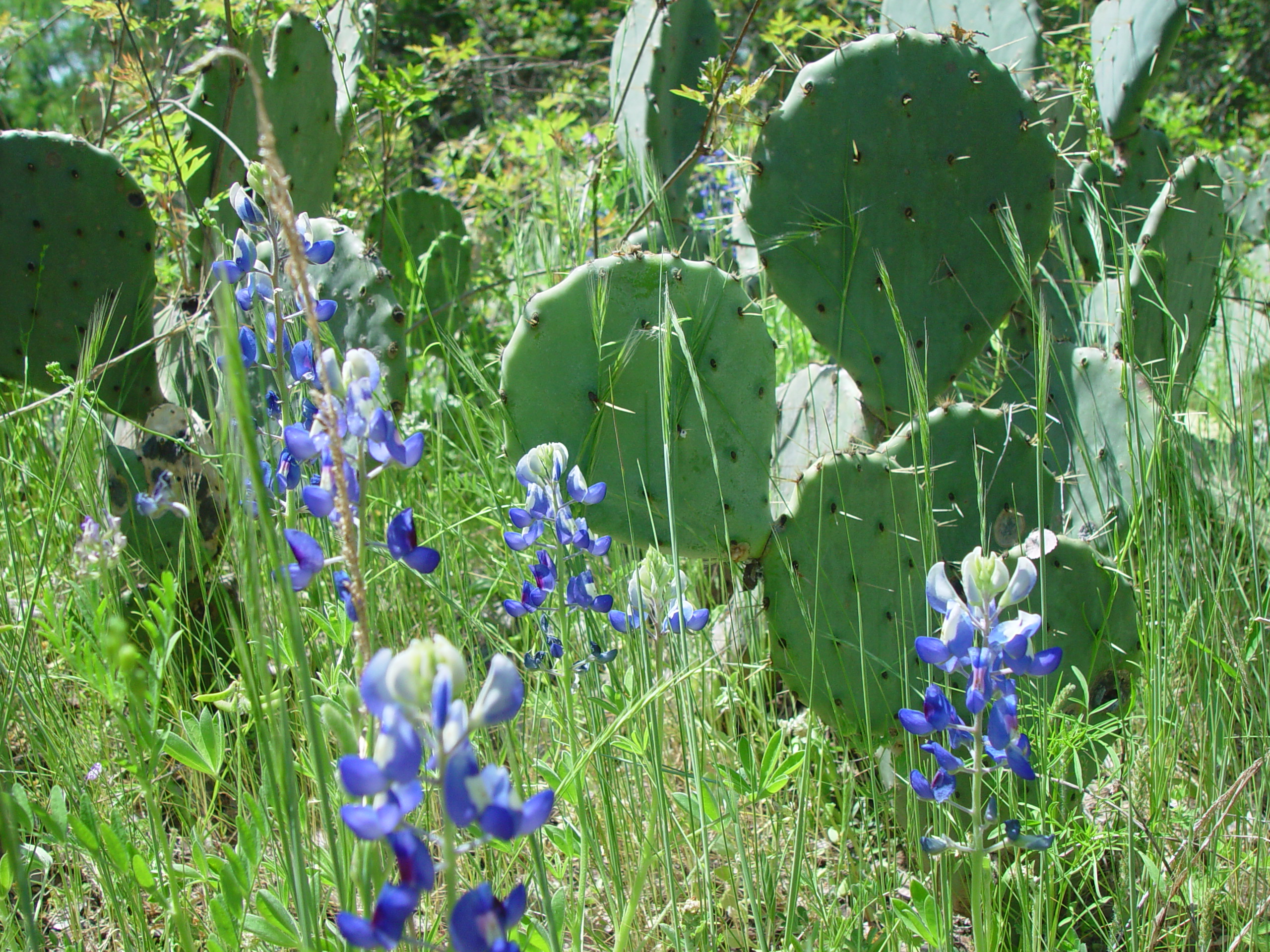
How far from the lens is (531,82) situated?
6090mm

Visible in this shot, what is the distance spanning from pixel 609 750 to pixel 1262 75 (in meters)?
8.36

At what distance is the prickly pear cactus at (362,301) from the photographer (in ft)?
5.53

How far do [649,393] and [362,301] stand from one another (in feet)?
2.04

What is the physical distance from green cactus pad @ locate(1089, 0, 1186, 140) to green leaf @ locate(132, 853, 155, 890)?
257cm

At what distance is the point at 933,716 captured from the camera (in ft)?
2.67

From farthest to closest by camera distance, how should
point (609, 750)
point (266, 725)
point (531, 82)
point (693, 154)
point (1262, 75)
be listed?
1. point (1262, 75)
2. point (531, 82)
3. point (693, 154)
4. point (609, 750)
5. point (266, 725)

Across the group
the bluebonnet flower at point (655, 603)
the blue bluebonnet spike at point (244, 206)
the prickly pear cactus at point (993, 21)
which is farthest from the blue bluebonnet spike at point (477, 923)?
the prickly pear cactus at point (993, 21)

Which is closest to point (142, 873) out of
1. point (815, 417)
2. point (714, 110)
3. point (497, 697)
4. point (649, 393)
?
point (497, 697)

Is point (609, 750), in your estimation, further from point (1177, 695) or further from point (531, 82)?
point (531, 82)

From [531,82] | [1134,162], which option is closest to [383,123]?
[1134,162]

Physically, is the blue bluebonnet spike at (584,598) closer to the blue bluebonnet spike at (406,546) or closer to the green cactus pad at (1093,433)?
the blue bluebonnet spike at (406,546)

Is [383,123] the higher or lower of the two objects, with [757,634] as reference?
higher

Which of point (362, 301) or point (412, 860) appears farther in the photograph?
point (362, 301)

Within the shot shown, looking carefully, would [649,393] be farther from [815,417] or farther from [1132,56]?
[1132,56]
